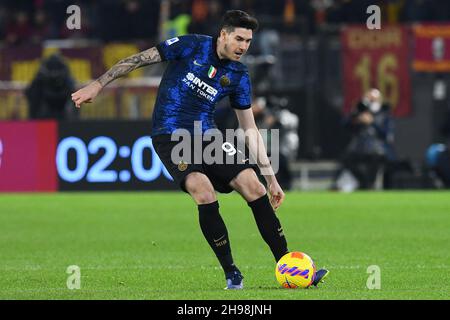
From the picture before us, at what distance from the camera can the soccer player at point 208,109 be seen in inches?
384

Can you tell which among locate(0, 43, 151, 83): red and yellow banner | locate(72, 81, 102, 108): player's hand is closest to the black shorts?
locate(72, 81, 102, 108): player's hand

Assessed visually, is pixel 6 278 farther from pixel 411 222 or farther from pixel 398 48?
pixel 398 48

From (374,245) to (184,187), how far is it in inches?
190

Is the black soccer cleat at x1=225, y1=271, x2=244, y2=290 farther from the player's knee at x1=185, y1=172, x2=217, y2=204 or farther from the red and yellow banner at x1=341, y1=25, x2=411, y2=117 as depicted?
the red and yellow banner at x1=341, y1=25, x2=411, y2=117

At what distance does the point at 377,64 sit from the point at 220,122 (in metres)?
3.44

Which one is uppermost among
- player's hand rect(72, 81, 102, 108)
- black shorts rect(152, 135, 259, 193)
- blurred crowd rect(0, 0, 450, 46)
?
blurred crowd rect(0, 0, 450, 46)

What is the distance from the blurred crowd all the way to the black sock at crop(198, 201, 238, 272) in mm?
15381

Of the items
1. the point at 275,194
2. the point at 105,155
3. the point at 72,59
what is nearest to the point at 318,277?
the point at 275,194

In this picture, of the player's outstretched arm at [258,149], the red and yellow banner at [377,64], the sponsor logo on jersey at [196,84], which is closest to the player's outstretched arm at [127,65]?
the sponsor logo on jersey at [196,84]

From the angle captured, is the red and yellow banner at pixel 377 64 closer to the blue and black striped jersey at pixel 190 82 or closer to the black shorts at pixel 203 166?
the blue and black striped jersey at pixel 190 82

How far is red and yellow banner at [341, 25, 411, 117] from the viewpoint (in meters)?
24.7

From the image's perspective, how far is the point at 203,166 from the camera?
988 cm

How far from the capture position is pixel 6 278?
10883 mm
